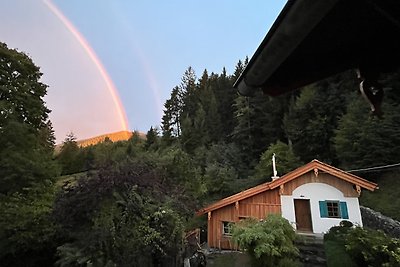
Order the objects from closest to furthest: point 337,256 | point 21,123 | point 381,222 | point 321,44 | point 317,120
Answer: point 321,44
point 337,256
point 21,123
point 381,222
point 317,120

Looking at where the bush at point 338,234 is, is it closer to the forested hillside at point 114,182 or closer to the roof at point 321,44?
the forested hillside at point 114,182

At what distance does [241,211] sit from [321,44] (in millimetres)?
13333

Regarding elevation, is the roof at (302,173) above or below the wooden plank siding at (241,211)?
above

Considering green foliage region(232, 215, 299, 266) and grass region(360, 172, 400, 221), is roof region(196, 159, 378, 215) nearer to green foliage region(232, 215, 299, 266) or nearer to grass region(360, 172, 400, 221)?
grass region(360, 172, 400, 221)

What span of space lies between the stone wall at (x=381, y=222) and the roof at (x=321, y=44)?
1292 centimetres

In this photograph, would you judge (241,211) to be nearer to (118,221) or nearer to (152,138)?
(118,221)

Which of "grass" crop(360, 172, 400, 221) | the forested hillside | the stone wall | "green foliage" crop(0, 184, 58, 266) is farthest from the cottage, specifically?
"green foliage" crop(0, 184, 58, 266)

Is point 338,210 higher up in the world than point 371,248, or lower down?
higher up

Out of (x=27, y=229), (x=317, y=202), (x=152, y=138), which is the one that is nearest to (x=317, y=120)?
(x=317, y=202)

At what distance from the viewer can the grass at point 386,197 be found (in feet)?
44.3

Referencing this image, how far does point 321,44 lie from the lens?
3.79ft

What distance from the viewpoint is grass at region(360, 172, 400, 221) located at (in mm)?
13509

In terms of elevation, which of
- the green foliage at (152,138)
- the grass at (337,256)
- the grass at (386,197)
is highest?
the green foliage at (152,138)

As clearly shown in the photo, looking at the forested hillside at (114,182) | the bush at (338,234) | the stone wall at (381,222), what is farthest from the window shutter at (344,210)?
the forested hillside at (114,182)
